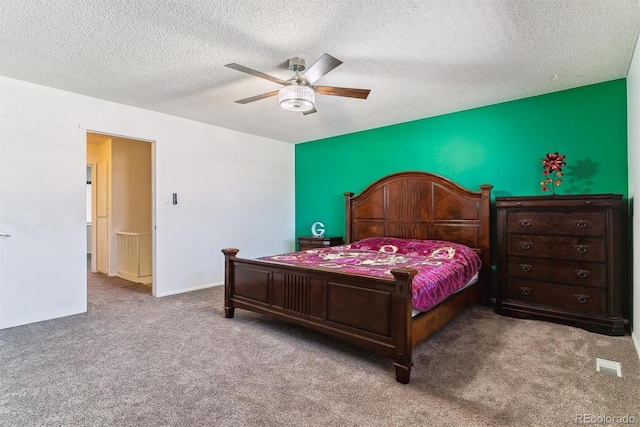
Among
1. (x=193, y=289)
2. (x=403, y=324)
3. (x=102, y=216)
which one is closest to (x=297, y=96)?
(x=403, y=324)

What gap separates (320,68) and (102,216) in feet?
18.2

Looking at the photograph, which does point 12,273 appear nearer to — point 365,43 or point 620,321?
point 365,43

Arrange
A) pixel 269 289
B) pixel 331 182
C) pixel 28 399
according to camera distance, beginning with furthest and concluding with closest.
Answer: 1. pixel 331 182
2. pixel 269 289
3. pixel 28 399

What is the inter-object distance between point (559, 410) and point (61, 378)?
9.98 ft

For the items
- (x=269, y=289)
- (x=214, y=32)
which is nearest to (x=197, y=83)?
(x=214, y=32)

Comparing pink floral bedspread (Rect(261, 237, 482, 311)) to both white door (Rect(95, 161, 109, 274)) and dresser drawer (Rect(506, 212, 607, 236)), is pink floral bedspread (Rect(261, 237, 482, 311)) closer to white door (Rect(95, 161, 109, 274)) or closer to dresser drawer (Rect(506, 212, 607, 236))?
dresser drawer (Rect(506, 212, 607, 236))

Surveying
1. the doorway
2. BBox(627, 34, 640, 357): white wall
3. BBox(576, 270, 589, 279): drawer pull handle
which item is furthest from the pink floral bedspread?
the doorway

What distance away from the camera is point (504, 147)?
150 inches

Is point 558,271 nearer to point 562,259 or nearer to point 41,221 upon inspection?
point 562,259

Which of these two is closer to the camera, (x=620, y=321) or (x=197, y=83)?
(x=620, y=321)

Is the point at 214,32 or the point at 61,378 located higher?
the point at 214,32

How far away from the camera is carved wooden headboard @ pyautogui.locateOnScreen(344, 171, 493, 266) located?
12.4 feet

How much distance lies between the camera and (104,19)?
7.13ft

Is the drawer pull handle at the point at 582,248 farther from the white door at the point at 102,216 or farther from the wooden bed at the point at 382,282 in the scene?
the white door at the point at 102,216
